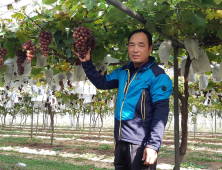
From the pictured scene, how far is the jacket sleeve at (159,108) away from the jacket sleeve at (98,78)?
499 mm

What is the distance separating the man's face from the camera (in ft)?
6.55

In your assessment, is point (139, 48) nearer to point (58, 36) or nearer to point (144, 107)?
point (144, 107)

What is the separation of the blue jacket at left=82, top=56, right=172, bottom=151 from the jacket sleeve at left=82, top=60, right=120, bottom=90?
0.29 m

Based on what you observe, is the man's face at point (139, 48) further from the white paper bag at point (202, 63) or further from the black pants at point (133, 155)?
the white paper bag at point (202, 63)

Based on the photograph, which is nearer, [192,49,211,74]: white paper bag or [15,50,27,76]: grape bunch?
[192,49,211,74]: white paper bag

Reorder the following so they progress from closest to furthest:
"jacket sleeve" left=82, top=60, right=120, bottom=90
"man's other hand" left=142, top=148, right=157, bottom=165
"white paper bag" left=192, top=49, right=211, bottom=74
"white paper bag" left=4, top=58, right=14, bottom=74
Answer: "man's other hand" left=142, top=148, right=157, bottom=165 < "jacket sleeve" left=82, top=60, right=120, bottom=90 < "white paper bag" left=192, top=49, right=211, bottom=74 < "white paper bag" left=4, top=58, right=14, bottom=74

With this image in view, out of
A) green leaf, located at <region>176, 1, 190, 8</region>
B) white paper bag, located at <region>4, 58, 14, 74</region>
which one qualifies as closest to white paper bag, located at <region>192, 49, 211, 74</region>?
green leaf, located at <region>176, 1, 190, 8</region>

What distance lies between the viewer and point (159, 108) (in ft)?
5.79

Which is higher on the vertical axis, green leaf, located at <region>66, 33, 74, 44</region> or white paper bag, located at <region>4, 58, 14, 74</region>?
green leaf, located at <region>66, 33, 74, 44</region>

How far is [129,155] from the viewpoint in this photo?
1785 mm

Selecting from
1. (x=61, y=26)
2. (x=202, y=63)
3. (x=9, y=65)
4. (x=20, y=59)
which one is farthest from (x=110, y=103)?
(x=61, y=26)

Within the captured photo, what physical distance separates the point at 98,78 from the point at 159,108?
0.68m

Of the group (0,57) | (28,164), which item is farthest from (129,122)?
(28,164)

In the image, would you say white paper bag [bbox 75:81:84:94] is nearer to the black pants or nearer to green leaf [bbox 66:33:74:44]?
green leaf [bbox 66:33:74:44]
